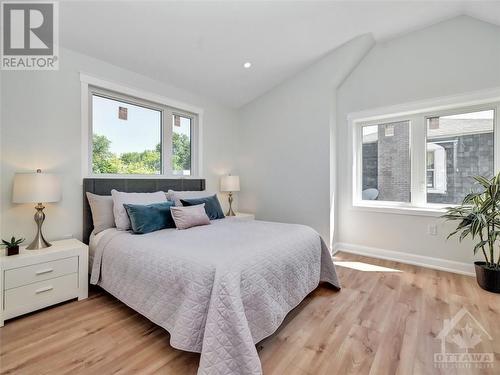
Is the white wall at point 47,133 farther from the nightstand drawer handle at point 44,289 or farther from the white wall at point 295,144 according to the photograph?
the white wall at point 295,144

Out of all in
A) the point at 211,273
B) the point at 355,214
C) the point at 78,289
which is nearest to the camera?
the point at 211,273

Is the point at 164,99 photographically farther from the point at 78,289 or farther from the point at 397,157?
the point at 397,157

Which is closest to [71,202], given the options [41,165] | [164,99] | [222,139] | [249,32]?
[41,165]

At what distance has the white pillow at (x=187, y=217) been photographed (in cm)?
245

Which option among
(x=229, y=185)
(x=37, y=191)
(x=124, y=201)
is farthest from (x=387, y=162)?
(x=37, y=191)

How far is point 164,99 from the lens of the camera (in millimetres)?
3328

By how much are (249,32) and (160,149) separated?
1887 millimetres

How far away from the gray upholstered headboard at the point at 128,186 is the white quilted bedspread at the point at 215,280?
19.6 inches

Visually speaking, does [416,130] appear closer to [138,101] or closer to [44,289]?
[138,101]

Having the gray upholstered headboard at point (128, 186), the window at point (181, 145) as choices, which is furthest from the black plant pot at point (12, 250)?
the window at point (181, 145)

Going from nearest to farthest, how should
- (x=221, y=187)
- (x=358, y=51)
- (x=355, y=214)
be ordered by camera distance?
(x=358, y=51) < (x=355, y=214) < (x=221, y=187)

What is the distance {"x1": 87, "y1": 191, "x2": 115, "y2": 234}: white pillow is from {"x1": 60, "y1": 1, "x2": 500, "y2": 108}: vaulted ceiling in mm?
1575

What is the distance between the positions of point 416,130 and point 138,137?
370cm

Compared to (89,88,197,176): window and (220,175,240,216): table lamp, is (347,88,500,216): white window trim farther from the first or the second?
(89,88,197,176): window
